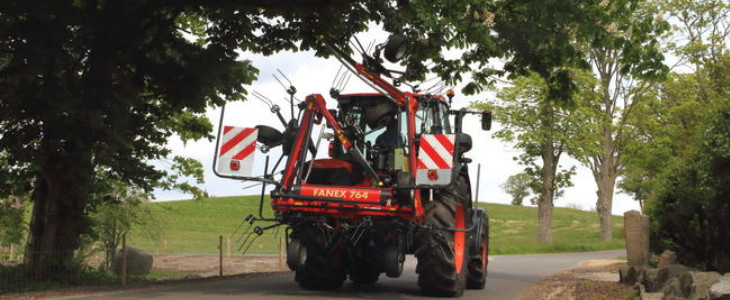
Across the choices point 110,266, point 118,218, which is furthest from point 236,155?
point 110,266

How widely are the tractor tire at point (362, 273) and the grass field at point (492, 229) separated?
2059cm

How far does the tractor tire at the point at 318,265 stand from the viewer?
1066cm

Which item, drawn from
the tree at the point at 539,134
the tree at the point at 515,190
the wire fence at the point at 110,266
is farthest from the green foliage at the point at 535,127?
the tree at the point at 515,190

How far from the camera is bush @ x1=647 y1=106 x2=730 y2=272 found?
39.3ft

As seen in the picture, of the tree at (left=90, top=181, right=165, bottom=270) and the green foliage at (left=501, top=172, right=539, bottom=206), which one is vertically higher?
the green foliage at (left=501, top=172, right=539, bottom=206)

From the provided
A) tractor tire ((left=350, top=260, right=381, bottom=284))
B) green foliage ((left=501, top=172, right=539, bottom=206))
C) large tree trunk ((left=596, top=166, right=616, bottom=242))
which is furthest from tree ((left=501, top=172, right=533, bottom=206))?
tractor tire ((left=350, top=260, right=381, bottom=284))

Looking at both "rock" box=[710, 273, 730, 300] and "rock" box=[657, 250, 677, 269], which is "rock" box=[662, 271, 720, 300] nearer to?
"rock" box=[710, 273, 730, 300]

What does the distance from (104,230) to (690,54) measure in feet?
95.5

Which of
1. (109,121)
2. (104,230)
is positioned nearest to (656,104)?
(104,230)

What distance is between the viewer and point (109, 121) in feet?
44.7

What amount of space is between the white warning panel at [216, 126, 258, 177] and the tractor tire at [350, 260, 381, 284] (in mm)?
3012

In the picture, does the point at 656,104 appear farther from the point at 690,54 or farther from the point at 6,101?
the point at 6,101

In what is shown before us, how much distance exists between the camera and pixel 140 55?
14422 mm

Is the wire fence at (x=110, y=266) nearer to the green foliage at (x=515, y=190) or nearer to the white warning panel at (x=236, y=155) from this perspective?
the white warning panel at (x=236, y=155)
